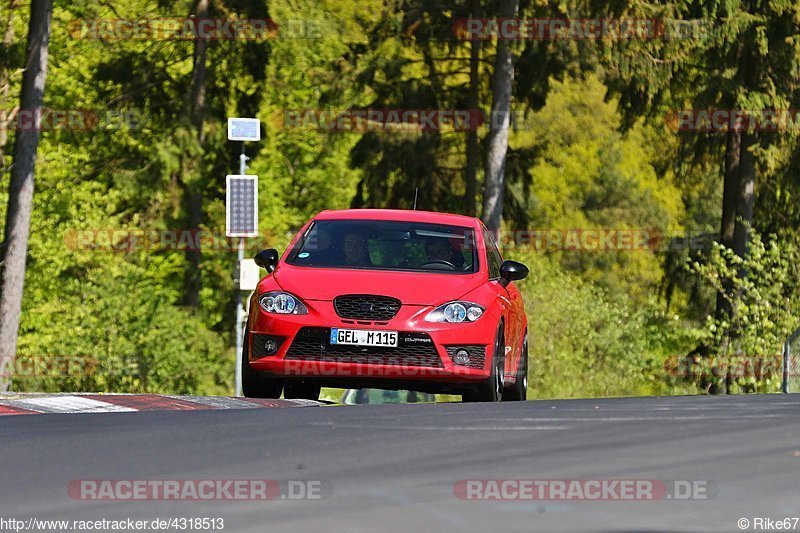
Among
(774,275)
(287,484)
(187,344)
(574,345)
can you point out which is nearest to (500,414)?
(287,484)

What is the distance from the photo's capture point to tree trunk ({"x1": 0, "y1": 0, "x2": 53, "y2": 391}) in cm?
2959

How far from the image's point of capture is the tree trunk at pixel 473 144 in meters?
40.3

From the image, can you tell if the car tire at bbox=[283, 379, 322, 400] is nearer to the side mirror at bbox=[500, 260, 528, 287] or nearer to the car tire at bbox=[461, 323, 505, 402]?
the car tire at bbox=[461, 323, 505, 402]

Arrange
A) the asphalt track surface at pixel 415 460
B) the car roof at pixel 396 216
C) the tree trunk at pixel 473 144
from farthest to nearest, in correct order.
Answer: the tree trunk at pixel 473 144, the car roof at pixel 396 216, the asphalt track surface at pixel 415 460

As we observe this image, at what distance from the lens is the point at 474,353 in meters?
13.4

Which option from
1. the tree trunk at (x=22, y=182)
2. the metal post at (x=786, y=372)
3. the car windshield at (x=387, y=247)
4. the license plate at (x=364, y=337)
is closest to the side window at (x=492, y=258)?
the car windshield at (x=387, y=247)

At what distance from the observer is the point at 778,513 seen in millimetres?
6887

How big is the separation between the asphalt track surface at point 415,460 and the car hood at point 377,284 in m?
2.06

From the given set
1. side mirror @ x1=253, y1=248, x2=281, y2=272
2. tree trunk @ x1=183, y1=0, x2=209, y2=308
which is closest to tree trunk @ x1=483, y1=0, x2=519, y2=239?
tree trunk @ x1=183, y1=0, x2=209, y2=308

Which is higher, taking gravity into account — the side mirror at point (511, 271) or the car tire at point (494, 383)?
the side mirror at point (511, 271)

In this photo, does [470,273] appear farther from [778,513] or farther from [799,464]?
[778,513]

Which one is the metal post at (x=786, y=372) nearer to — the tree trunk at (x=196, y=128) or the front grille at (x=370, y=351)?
Result: the front grille at (x=370, y=351)

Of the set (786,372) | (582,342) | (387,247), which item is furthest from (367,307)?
(582,342)

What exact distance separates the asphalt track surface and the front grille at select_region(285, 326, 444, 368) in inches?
69.0
